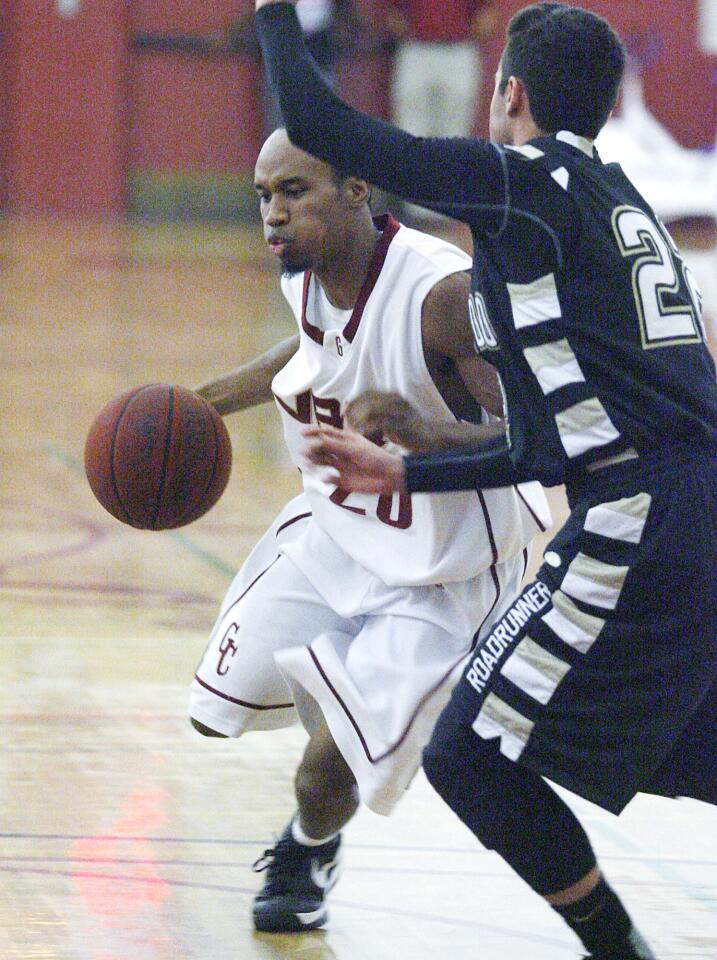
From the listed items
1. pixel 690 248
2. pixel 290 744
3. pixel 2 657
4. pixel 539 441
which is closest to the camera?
pixel 539 441

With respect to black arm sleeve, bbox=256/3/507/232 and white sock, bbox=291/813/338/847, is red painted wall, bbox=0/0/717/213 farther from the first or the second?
black arm sleeve, bbox=256/3/507/232

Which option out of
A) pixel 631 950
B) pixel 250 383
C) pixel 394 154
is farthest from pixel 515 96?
pixel 631 950

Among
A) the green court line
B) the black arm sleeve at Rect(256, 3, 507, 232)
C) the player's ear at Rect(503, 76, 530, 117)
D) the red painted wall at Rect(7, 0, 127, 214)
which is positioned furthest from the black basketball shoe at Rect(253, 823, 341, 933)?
the red painted wall at Rect(7, 0, 127, 214)

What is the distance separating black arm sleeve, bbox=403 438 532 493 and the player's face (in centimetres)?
57

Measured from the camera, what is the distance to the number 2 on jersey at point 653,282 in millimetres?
2492

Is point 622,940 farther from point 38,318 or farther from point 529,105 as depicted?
point 38,318

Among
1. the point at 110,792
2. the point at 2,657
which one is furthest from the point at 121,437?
the point at 2,657

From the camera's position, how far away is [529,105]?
102 inches

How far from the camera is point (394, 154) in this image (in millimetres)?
2396

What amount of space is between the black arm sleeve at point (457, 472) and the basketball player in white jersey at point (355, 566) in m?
0.22

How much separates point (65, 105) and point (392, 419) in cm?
1371

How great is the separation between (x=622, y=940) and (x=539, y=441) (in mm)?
799

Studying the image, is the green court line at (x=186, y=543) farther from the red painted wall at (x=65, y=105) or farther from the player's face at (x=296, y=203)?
the red painted wall at (x=65, y=105)

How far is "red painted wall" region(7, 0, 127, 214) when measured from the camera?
15.6 m
